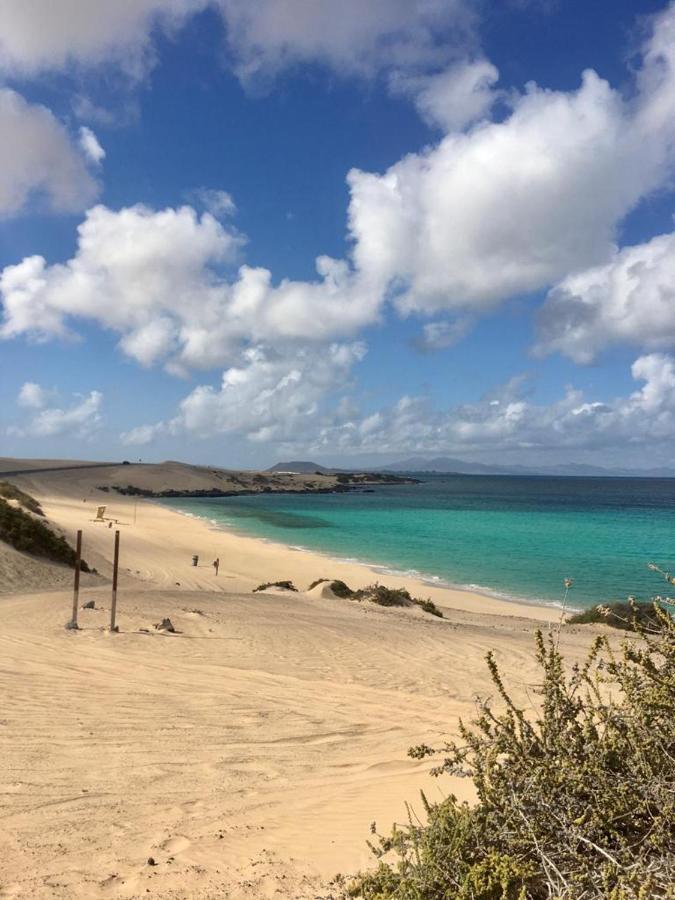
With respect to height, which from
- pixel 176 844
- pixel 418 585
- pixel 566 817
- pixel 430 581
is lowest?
pixel 430 581

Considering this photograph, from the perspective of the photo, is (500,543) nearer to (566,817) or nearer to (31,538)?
(31,538)

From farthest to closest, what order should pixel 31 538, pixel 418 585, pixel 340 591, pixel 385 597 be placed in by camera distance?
pixel 418 585 < pixel 340 591 < pixel 31 538 < pixel 385 597

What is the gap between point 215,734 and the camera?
24.9 feet

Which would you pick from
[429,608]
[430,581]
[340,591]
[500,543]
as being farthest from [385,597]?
[500,543]

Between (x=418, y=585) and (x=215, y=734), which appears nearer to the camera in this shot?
(x=215, y=734)

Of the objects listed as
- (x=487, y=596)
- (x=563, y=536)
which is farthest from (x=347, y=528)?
(x=487, y=596)

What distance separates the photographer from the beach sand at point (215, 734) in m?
4.65

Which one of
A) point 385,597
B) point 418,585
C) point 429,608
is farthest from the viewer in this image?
point 418,585

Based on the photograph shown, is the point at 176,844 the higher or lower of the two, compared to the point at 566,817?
lower

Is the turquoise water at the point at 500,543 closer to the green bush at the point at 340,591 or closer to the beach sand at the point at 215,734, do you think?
the green bush at the point at 340,591

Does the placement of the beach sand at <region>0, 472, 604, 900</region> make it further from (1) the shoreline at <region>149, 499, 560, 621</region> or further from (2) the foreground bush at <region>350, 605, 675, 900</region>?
(1) the shoreline at <region>149, 499, 560, 621</region>

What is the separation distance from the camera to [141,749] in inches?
272

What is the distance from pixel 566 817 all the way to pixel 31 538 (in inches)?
844

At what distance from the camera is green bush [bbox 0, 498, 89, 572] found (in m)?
20.7
